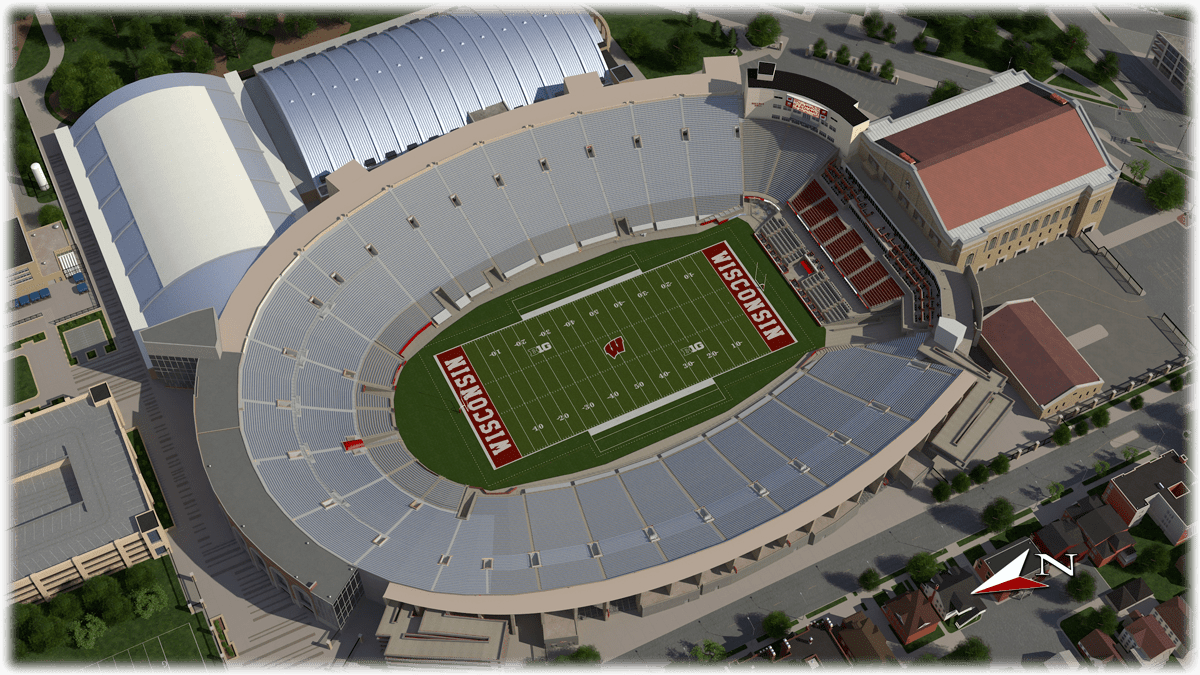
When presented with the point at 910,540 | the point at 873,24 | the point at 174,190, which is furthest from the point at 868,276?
the point at 174,190

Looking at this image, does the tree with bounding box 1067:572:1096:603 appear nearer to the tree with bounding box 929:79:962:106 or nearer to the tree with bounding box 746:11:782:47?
the tree with bounding box 929:79:962:106

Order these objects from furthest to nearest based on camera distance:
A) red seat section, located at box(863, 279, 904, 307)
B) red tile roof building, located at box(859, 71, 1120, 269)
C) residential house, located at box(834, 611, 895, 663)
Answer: red seat section, located at box(863, 279, 904, 307)
red tile roof building, located at box(859, 71, 1120, 269)
residential house, located at box(834, 611, 895, 663)

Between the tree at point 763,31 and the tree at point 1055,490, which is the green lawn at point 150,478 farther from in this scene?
the tree at point 763,31

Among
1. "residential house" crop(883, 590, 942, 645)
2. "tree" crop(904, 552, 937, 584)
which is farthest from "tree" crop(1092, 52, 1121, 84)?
"residential house" crop(883, 590, 942, 645)

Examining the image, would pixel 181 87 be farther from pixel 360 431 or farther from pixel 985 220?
pixel 985 220

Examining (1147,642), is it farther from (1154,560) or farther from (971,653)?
(971,653)

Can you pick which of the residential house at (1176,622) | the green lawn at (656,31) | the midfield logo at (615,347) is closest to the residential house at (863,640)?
the residential house at (1176,622)
